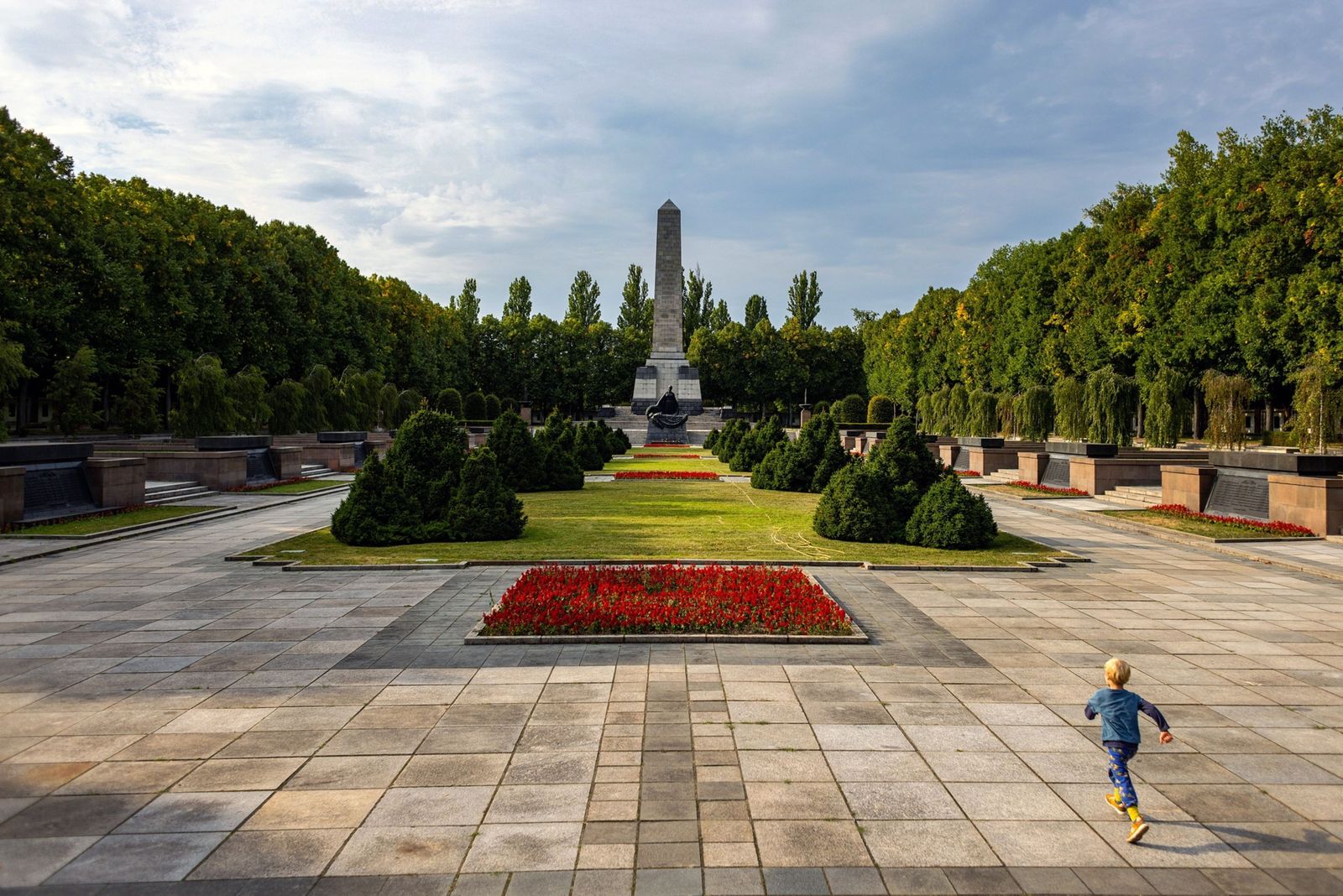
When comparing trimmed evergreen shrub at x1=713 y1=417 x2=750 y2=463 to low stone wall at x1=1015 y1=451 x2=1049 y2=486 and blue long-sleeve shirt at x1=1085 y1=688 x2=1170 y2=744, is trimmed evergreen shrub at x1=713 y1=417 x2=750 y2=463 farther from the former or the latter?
blue long-sleeve shirt at x1=1085 y1=688 x2=1170 y2=744

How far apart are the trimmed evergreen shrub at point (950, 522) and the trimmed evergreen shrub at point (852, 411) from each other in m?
55.2

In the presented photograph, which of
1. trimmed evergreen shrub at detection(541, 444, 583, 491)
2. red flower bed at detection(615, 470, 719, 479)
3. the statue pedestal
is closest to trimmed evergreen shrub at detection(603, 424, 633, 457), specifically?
red flower bed at detection(615, 470, 719, 479)

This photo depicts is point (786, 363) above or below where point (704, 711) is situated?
above

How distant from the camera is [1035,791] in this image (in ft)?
18.0

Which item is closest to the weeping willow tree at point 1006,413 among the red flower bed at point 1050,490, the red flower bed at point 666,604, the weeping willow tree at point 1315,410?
the red flower bed at point 1050,490

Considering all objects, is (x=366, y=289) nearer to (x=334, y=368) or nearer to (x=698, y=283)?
(x=334, y=368)

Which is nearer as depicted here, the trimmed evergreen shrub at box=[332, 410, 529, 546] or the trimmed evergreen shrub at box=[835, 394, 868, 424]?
the trimmed evergreen shrub at box=[332, 410, 529, 546]

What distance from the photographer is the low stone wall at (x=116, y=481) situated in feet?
62.2

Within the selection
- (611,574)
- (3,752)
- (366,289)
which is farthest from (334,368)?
(3,752)

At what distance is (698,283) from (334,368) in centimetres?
5877

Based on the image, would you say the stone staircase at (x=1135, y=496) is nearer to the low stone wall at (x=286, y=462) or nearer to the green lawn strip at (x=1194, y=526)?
the green lawn strip at (x=1194, y=526)

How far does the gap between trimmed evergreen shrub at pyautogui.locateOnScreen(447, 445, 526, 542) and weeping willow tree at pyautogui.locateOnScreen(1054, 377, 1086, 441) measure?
2705 cm

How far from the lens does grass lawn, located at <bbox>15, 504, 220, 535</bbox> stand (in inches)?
634

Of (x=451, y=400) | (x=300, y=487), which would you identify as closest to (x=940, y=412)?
(x=451, y=400)
